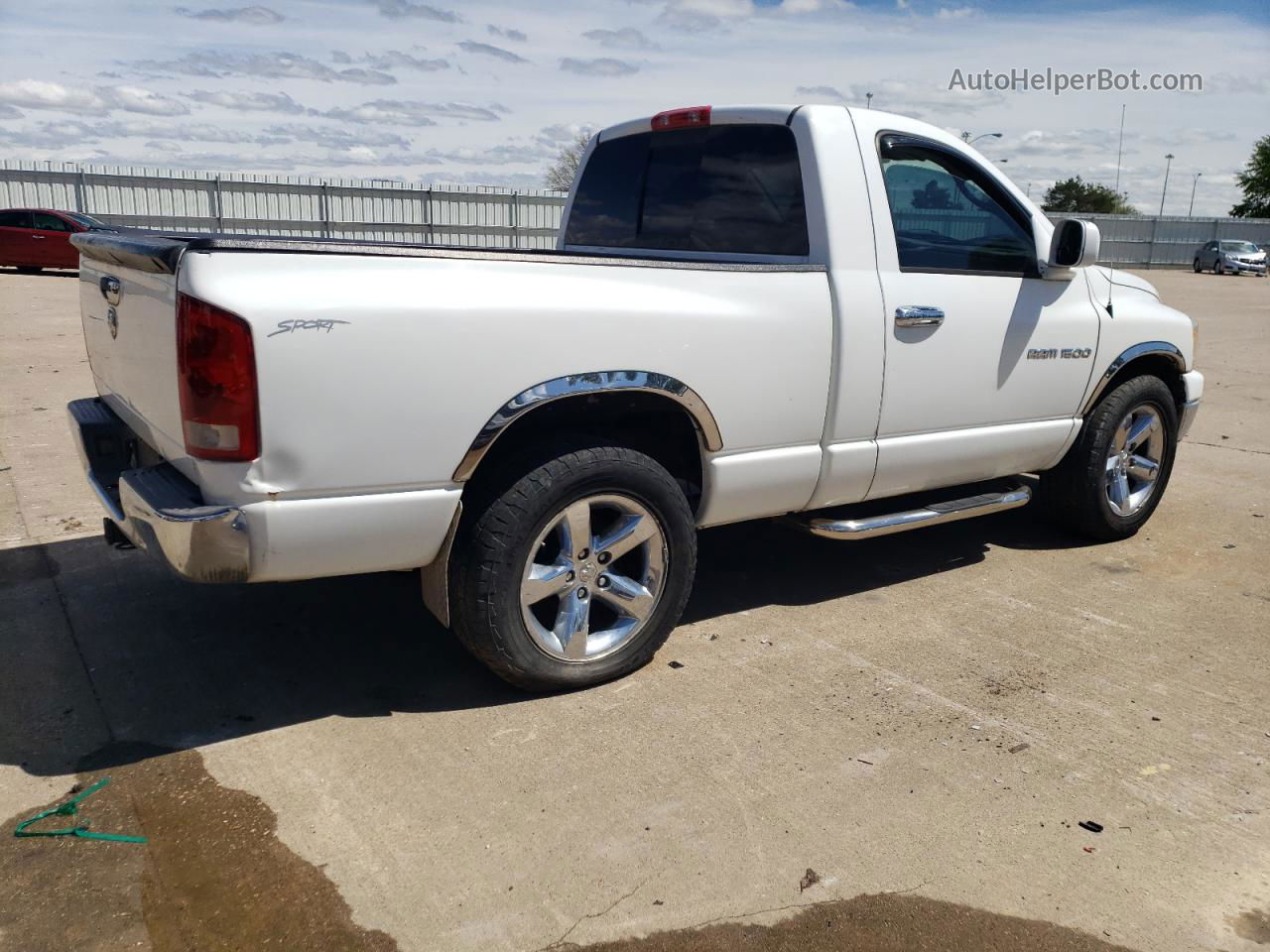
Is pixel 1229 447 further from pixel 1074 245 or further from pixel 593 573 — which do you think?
pixel 593 573

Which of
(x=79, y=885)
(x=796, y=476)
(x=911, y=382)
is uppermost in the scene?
(x=911, y=382)

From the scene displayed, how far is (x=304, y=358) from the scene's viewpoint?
9.67ft

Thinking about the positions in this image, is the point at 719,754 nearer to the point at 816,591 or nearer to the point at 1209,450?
the point at 816,591

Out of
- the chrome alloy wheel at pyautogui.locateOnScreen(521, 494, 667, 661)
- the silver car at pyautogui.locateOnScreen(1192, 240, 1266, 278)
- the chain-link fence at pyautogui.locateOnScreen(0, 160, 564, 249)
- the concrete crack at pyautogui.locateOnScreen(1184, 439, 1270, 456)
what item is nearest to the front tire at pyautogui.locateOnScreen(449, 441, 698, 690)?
the chrome alloy wheel at pyautogui.locateOnScreen(521, 494, 667, 661)

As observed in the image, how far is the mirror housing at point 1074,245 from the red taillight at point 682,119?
5.21ft

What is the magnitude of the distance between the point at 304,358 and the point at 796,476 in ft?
6.37

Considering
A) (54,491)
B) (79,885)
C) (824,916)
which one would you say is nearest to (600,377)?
(824,916)

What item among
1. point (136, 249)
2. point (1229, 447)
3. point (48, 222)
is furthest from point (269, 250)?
point (48, 222)

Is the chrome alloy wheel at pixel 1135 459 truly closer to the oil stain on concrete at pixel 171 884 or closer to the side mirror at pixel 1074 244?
the side mirror at pixel 1074 244

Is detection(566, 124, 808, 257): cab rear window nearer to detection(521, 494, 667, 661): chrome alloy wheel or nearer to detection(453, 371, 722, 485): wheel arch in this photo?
detection(453, 371, 722, 485): wheel arch

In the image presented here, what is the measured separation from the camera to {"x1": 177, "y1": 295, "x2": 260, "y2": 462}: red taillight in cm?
288

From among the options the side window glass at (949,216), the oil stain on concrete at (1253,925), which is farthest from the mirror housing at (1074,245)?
the oil stain on concrete at (1253,925)

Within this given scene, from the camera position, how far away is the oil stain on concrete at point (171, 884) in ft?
8.21

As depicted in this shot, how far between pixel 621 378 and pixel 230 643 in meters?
1.83
